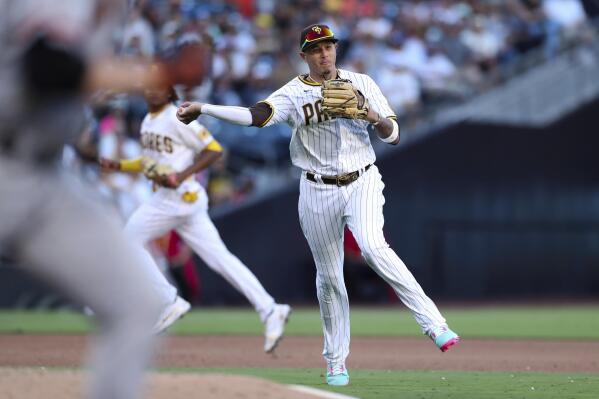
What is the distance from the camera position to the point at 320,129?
303 inches

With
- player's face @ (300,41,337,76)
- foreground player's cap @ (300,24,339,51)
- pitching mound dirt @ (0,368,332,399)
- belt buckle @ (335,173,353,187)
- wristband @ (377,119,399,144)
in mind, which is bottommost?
pitching mound dirt @ (0,368,332,399)

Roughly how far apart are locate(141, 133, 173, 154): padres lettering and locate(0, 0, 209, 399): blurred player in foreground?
21.7ft

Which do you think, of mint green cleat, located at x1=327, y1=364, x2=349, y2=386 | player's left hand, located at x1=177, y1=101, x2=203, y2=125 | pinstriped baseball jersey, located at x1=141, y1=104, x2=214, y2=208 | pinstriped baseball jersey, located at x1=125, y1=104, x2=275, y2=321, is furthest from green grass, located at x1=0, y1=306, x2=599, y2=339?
player's left hand, located at x1=177, y1=101, x2=203, y2=125

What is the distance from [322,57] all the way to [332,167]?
742 mm

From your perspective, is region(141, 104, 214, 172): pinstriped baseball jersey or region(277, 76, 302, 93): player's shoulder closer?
region(277, 76, 302, 93): player's shoulder

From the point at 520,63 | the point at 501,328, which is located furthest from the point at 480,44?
the point at 501,328

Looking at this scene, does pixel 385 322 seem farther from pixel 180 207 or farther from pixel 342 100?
pixel 342 100

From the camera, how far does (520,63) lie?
768 inches

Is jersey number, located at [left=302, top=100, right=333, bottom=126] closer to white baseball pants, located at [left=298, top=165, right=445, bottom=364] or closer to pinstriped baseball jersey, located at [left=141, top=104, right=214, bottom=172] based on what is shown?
white baseball pants, located at [left=298, top=165, right=445, bottom=364]

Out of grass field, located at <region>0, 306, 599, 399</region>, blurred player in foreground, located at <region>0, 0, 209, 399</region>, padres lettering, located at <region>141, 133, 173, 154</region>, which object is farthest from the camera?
padres lettering, located at <region>141, 133, 173, 154</region>

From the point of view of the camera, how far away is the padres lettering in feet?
34.2

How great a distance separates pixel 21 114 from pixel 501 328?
10.7 metres

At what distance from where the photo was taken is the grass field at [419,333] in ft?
23.8

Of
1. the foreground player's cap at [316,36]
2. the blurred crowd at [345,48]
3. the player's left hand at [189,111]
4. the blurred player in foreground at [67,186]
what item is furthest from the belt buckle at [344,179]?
the blurred crowd at [345,48]
